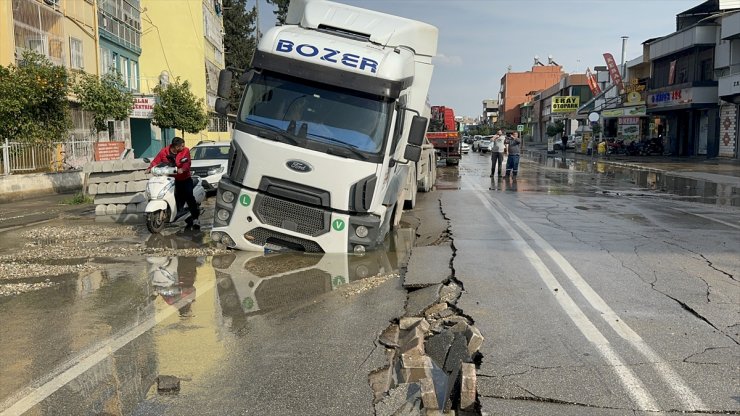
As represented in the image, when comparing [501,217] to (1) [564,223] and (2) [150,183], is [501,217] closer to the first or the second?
(1) [564,223]

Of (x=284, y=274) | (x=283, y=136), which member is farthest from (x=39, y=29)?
(x=284, y=274)

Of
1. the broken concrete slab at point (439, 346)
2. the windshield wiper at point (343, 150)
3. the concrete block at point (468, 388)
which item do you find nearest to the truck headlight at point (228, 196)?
the windshield wiper at point (343, 150)

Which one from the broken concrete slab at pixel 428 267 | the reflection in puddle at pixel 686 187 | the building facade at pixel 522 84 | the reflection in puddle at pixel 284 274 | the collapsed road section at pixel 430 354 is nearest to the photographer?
the collapsed road section at pixel 430 354

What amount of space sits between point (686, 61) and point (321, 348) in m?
45.9

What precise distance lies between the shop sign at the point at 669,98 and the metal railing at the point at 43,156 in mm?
35008

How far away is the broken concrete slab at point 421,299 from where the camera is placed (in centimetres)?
623

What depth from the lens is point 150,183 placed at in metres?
11.2

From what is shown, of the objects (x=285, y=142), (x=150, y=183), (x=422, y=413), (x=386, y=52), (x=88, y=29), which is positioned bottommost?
(x=422, y=413)

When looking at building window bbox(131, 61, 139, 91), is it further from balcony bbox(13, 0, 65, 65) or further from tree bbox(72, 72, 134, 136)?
tree bbox(72, 72, 134, 136)

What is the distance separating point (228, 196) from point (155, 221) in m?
2.88

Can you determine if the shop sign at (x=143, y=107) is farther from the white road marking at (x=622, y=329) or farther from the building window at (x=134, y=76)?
the white road marking at (x=622, y=329)

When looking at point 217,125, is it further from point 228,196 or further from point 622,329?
point 622,329

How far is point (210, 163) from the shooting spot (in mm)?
17812

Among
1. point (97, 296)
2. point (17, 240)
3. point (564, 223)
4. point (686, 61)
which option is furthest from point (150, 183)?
point (686, 61)
